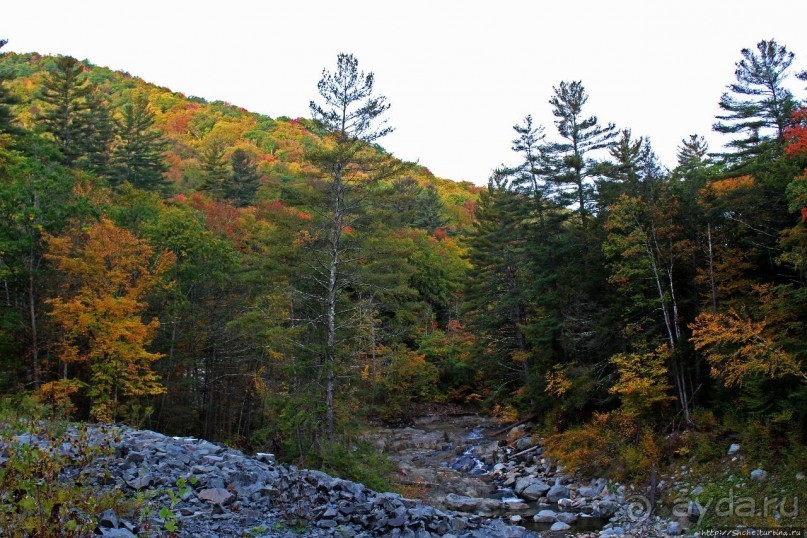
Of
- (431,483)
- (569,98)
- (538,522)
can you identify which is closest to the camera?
(538,522)

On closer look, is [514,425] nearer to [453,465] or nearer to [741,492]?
[453,465]

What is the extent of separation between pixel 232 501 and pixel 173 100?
9460 cm

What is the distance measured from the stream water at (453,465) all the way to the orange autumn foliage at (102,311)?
313 inches

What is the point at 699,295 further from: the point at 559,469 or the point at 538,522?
the point at 538,522

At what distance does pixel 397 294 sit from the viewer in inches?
680

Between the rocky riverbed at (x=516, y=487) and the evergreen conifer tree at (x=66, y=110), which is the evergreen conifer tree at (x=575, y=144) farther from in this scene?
the evergreen conifer tree at (x=66, y=110)

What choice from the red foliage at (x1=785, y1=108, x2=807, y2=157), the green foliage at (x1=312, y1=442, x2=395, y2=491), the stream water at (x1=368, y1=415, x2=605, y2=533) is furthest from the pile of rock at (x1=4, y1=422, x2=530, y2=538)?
the red foliage at (x1=785, y1=108, x2=807, y2=157)

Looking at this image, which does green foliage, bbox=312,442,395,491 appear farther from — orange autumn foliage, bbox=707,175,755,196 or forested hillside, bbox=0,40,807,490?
orange autumn foliage, bbox=707,175,755,196

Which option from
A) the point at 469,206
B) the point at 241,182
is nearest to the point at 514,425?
the point at 241,182

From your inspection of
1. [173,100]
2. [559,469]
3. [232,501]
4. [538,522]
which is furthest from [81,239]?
[173,100]

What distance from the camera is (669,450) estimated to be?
641 inches

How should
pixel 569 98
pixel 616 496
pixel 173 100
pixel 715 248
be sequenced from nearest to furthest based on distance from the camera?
pixel 616 496
pixel 715 248
pixel 569 98
pixel 173 100

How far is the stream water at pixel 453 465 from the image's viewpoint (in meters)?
15.7

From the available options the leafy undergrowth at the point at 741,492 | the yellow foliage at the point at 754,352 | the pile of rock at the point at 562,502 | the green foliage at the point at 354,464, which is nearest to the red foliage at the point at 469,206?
the pile of rock at the point at 562,502
